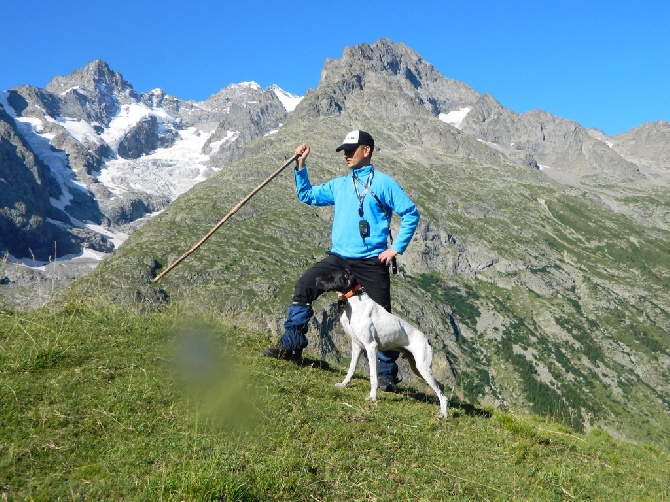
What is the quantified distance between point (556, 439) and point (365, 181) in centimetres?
624

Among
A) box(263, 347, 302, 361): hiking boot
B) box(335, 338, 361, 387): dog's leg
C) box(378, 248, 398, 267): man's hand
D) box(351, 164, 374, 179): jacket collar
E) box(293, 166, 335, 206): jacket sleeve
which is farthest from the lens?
box(293, 166, 335, 206): jacket sleeve

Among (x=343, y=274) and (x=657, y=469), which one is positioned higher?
(x=343, y=274)

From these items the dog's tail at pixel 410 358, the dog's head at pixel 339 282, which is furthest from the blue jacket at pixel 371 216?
the dog's tail at pixel 410 358

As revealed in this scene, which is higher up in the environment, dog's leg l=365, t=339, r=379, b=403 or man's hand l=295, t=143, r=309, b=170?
man's hand l=295, t=143, r=309, b=170

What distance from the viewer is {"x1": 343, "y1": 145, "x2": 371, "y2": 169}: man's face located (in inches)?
433

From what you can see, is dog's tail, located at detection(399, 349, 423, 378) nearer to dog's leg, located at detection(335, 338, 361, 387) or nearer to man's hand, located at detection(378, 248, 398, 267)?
dog's leg, located at detection(335, 338, 361, 387)

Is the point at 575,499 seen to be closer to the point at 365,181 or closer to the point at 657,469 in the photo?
the point at 657,469

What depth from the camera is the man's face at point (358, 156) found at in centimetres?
1099

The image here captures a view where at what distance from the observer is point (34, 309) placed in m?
12.4

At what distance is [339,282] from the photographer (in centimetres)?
1000

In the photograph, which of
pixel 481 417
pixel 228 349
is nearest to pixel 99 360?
pixel 228 349

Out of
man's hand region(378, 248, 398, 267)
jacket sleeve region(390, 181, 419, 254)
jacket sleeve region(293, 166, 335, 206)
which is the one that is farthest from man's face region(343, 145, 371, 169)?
man's hand region(378, 248, 398, 267)

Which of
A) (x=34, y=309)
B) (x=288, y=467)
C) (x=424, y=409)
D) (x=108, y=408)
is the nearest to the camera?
(x=288, y=467)

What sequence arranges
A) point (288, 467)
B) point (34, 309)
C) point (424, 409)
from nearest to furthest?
point (288, 467) → point (424, 409) → point (34, 309)
